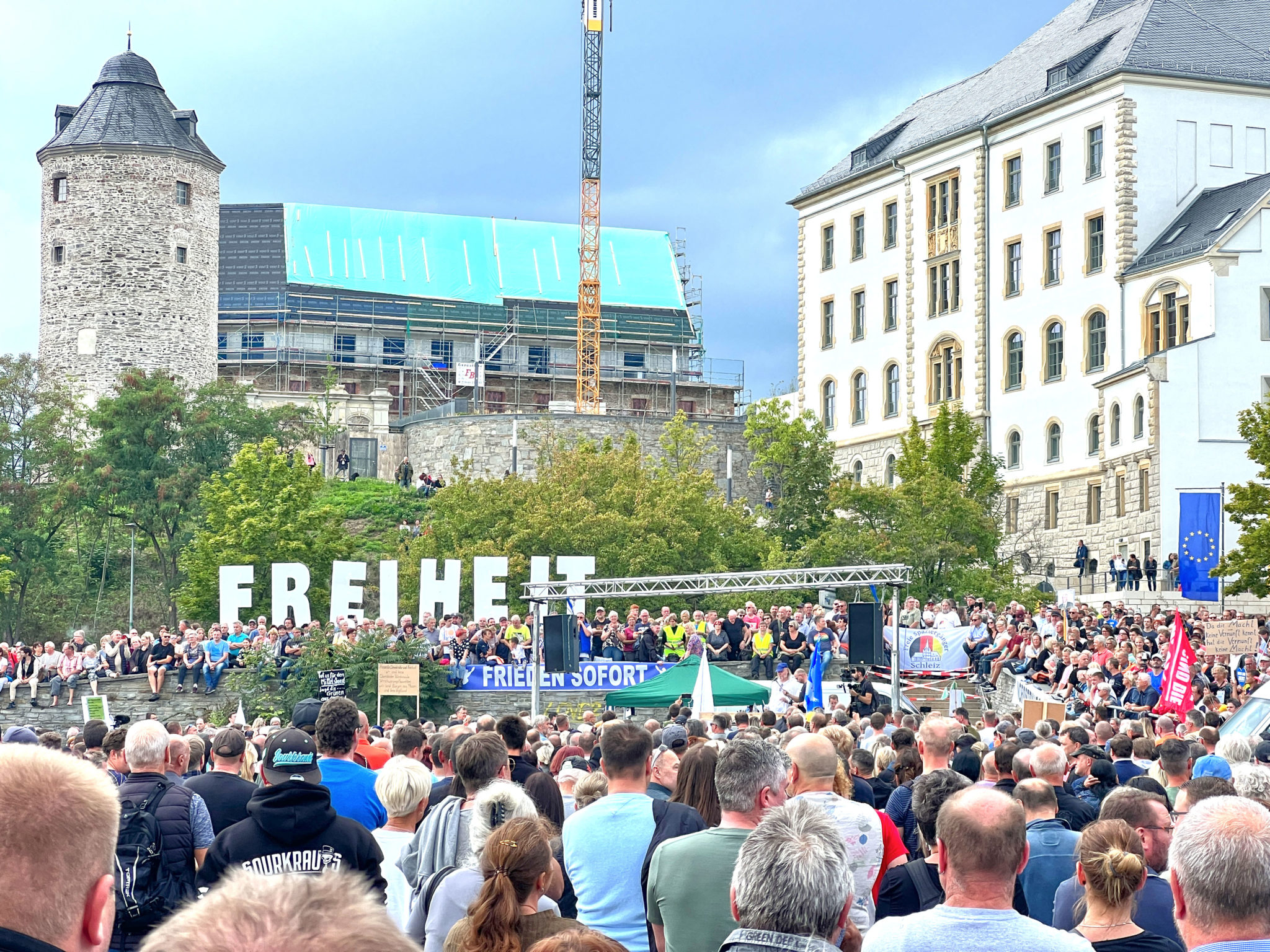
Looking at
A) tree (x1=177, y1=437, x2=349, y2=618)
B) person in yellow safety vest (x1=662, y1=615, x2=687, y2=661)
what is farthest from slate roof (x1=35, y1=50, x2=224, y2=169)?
person in yellow safety vest (x1=662, y1=615, x2=687, y2=661)

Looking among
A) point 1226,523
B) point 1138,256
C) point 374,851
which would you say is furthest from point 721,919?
point 1138,256

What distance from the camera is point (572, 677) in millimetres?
40812

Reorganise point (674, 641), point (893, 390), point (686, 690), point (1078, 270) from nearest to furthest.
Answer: point (686, 690) → point (674, 641) → point (1078, 270) → point (893, 390)

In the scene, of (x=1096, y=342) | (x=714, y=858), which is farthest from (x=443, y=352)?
(x=714, y=858)

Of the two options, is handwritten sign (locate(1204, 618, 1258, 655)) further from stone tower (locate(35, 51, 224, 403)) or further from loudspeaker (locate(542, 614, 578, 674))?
stone tower (locate(35, 51, 224, 403))

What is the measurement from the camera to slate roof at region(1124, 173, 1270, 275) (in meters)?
60.1

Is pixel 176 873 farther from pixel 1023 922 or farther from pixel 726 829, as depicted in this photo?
pixel 1023 922

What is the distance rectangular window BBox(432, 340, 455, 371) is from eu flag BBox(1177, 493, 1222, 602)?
197ft

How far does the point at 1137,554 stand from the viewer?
194ft

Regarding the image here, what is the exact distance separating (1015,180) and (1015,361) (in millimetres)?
6817

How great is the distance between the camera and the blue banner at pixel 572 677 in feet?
125

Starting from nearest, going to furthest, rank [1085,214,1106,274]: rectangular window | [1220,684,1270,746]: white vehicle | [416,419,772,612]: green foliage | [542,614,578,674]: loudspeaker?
[1220,684,1270,746]: white vehicle, [542,614,578,674]: loudspeaker, [416,419,772,612]: green foliage, [1085,214,1106,274]: rectangular window

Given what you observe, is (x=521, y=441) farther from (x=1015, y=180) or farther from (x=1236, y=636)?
(x=1236, y=636)

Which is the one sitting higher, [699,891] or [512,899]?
[512,899]
